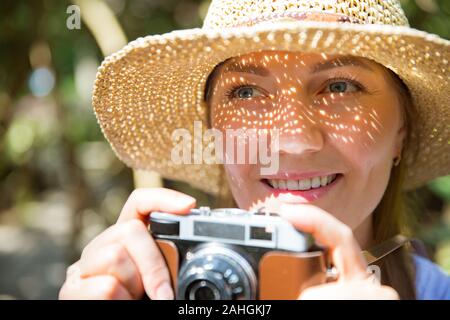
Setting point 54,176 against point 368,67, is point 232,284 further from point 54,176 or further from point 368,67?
point 54,176

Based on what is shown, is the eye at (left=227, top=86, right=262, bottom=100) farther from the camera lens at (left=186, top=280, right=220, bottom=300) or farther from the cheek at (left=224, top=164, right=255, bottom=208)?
the camera lens at (left=186, top=280, right=220, bottom=300)

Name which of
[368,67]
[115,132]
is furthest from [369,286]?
[115,132]

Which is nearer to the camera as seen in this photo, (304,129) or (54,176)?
(304,129)

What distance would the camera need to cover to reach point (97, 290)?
601mm

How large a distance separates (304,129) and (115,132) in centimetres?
42

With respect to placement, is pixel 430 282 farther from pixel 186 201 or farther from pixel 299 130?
pixel 186 201

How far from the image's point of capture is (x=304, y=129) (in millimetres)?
756

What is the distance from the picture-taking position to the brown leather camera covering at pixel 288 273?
1.91 feet

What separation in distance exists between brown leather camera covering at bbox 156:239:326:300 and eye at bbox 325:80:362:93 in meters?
0.29

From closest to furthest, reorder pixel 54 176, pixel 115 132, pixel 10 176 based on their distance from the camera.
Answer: pixel 115 132
pixel 10 176
pixel 54 176

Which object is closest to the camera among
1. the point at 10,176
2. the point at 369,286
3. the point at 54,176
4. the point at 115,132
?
the point at 369,286

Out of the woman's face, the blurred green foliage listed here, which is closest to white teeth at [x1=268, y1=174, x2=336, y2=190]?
the woman's face

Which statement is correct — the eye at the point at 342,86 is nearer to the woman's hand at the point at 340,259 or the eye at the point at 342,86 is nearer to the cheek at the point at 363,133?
the cheek at the point at 363,133

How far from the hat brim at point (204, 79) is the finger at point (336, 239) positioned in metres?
0.23
